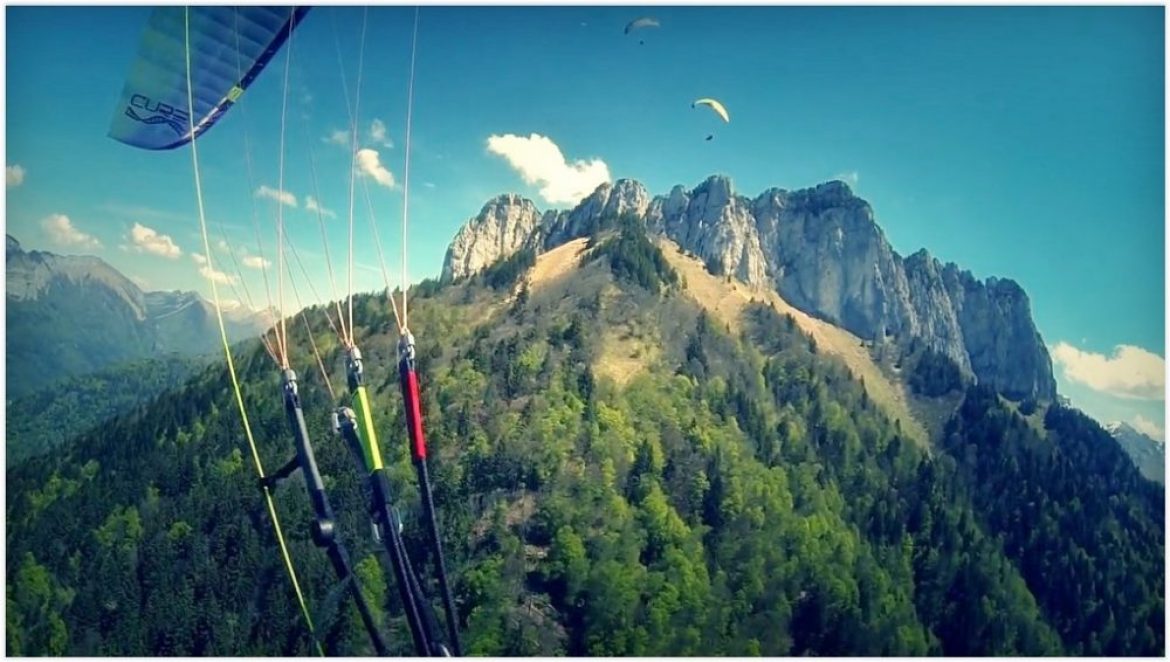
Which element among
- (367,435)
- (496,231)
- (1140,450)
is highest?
(496,231)

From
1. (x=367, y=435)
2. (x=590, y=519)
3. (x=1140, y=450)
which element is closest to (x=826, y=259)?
(x=1140, y=450)

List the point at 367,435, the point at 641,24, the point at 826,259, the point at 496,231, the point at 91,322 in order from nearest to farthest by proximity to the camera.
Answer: the point at 367,435
the point at 641,24
the point at 496,231
the point at 826,259
the point at 91,322

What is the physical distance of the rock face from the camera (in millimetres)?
57031

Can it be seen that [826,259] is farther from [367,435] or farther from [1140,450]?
[367,435]

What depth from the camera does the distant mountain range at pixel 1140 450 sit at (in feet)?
67.4

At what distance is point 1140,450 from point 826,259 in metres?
38.0

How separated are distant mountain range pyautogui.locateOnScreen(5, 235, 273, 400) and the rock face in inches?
862

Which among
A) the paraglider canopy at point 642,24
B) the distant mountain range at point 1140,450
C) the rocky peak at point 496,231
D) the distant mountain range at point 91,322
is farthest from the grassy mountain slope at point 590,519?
the rocky peak at point 496,231

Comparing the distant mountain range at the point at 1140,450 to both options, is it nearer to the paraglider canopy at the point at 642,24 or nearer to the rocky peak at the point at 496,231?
the paraglider canopy at the point at 642,24

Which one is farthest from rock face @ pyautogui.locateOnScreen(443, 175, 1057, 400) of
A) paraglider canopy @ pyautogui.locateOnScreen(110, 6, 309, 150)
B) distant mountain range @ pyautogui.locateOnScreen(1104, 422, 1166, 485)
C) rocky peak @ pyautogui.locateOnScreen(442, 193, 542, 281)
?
paraglider canopy @ pyautogui.locateOnScreen(110, 6, 309, 150)

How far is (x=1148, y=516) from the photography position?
2709 cm

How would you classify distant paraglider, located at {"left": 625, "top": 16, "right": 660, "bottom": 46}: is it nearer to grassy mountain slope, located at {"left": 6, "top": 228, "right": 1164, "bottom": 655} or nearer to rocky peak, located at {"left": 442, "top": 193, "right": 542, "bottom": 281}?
grassy mountain slope, located at {"left": 6, "top": 228, "right": 1164, "bottom": 655}

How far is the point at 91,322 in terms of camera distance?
7744 cm

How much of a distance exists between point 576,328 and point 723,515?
39.8 ft
